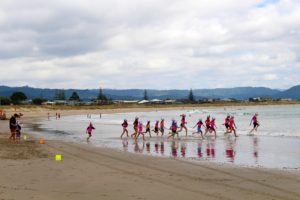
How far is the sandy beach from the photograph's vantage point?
10.1m

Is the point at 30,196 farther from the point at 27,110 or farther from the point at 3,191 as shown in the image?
the point at 27,110

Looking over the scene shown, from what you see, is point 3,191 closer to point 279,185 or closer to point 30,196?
point 30,196

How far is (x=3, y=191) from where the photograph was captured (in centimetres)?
1027

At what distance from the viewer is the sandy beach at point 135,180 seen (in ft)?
A: 33.2

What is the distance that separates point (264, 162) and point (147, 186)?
6.97m

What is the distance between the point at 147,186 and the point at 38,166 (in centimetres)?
496

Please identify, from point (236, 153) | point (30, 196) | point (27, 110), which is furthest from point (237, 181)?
point (27, 110)

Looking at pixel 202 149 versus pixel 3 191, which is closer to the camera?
pixel 3 191

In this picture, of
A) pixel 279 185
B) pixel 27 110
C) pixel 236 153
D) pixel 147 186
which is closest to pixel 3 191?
pixel 147 186

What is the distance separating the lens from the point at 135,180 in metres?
12.0

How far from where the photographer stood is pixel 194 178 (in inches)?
491

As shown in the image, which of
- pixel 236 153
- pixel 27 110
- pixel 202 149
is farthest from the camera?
pixel 27 110

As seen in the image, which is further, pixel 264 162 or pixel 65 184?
pixel 264 162

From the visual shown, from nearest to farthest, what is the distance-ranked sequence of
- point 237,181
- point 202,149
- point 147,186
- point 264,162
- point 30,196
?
point 30,196, point 147,186, point 237,181, point 264,162, point 202,149
